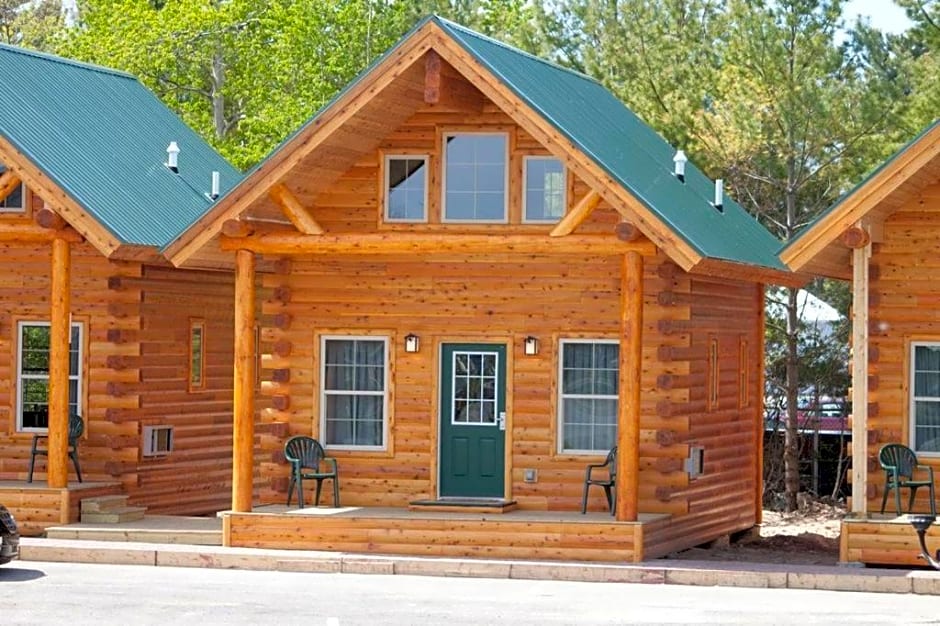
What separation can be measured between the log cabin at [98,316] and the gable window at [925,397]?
9912mm

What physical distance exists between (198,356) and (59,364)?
4081mm

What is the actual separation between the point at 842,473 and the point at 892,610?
676 inches

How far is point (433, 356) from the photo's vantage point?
2728cm

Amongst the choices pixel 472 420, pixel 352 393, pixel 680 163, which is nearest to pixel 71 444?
pixel 352 393

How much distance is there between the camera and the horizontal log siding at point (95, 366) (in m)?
28.9

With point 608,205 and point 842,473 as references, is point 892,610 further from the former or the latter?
point 842,473

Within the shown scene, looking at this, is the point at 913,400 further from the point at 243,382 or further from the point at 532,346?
the point at 243,382

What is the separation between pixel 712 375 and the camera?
28.6 meters

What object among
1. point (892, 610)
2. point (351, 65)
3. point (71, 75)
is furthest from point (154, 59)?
point (892, 610)

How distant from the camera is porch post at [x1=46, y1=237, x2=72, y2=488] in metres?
27.1

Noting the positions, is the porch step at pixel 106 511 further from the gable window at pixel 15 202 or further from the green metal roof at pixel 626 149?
the green metal roof at pixel 626 149

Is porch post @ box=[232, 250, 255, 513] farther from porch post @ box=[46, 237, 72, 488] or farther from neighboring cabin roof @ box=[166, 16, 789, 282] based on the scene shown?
porch post @ box=[46, 237, 72, 488]

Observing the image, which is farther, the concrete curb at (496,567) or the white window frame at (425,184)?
the white window frame at (425,184)

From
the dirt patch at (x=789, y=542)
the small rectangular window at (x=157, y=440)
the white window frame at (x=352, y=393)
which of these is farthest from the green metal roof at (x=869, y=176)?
the small rectangular window at (x=157, y=440)
